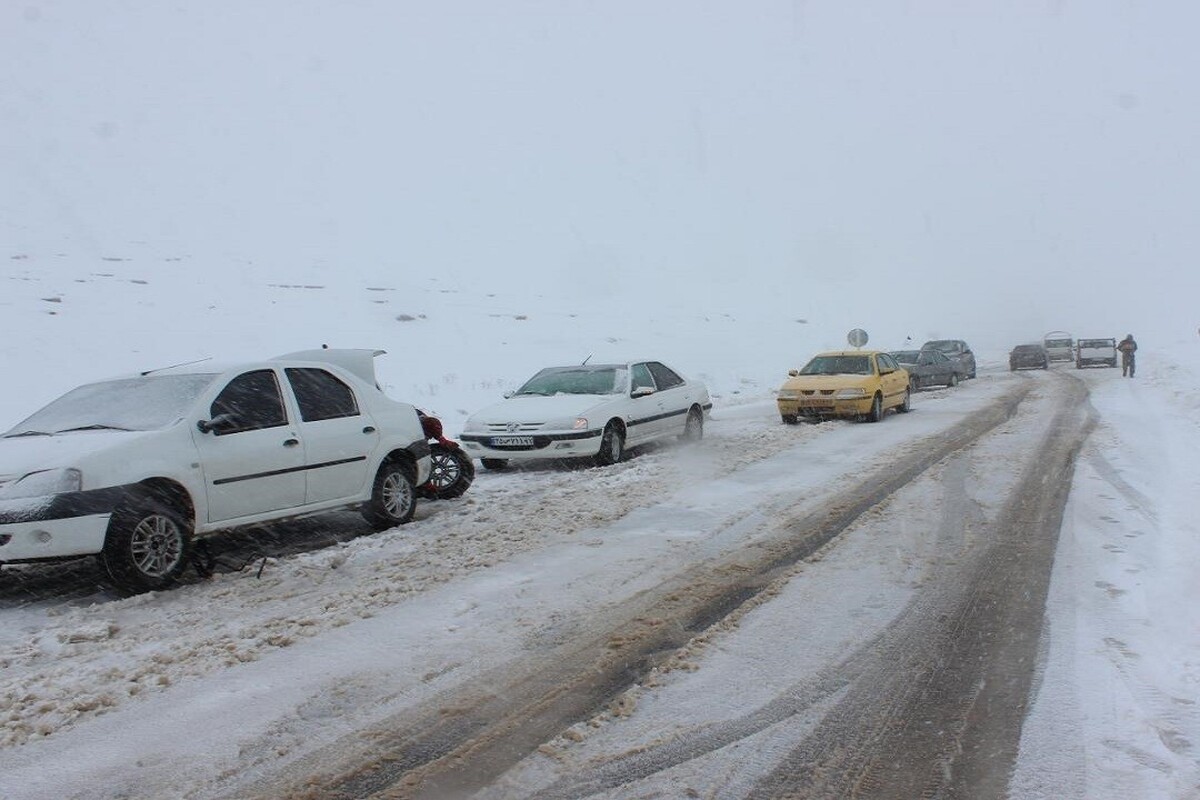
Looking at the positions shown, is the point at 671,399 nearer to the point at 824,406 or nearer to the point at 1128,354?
the point at 824,406

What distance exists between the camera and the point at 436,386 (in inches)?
961

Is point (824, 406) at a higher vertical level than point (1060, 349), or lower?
lower

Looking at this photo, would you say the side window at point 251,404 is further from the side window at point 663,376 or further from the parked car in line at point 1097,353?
the parked car in line at point 1097,353

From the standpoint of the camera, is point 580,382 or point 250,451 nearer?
point 250,451

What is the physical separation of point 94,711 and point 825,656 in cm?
347

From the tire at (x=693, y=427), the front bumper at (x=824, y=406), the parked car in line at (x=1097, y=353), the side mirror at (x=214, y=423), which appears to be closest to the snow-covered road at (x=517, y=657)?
the side mirror at (x=214, y=423)

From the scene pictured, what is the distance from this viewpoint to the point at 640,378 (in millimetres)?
12852

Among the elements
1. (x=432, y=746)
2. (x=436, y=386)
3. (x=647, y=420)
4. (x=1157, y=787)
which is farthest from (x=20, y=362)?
(x=1157, y=787)

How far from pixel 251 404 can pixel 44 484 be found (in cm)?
167

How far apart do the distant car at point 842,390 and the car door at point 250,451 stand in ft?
34.3

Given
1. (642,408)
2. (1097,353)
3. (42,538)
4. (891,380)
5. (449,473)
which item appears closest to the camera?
(42,538)

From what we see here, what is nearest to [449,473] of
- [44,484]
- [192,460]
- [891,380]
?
[192,460]

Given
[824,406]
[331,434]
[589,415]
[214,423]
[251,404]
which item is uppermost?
[251,404]

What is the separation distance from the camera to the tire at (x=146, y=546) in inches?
223
